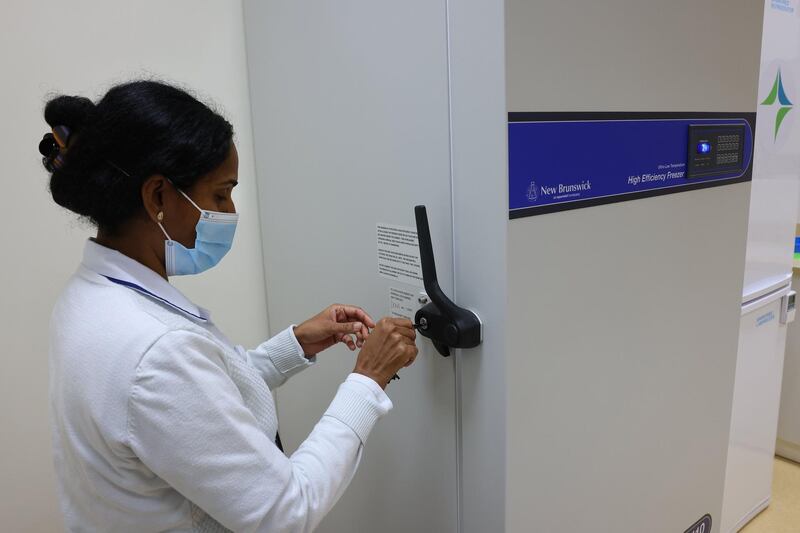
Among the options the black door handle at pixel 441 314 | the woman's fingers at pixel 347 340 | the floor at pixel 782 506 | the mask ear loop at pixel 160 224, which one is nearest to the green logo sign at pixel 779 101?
A: the floor at pixel 782 506

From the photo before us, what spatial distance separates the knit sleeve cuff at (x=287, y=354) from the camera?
121cm

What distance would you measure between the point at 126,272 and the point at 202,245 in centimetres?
12

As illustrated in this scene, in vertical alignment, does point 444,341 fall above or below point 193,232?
below

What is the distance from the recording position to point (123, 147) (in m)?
0.78

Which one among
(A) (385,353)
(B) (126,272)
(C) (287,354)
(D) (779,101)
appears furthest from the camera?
(D) (779,101)

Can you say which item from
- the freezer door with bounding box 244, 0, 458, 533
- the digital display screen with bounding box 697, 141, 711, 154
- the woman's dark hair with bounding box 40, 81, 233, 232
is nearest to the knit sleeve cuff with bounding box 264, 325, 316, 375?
the freezer door with bounding box 244, 0, 458, 533

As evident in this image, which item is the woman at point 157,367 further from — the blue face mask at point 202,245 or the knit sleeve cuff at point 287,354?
the knit sleeve cuff at point 287,354

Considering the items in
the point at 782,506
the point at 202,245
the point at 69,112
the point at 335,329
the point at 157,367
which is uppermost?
the point at 69,112

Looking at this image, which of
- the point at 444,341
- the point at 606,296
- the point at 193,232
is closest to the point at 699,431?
the point at 606,296

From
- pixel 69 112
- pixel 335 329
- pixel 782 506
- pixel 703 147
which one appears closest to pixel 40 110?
pixel 69 112

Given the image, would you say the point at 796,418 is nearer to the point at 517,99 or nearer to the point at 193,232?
the point at 517,99

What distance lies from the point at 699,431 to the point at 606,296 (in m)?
0.62

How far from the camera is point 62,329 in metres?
0.79

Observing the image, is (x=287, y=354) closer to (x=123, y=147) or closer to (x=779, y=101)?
(x=123, y=147)
